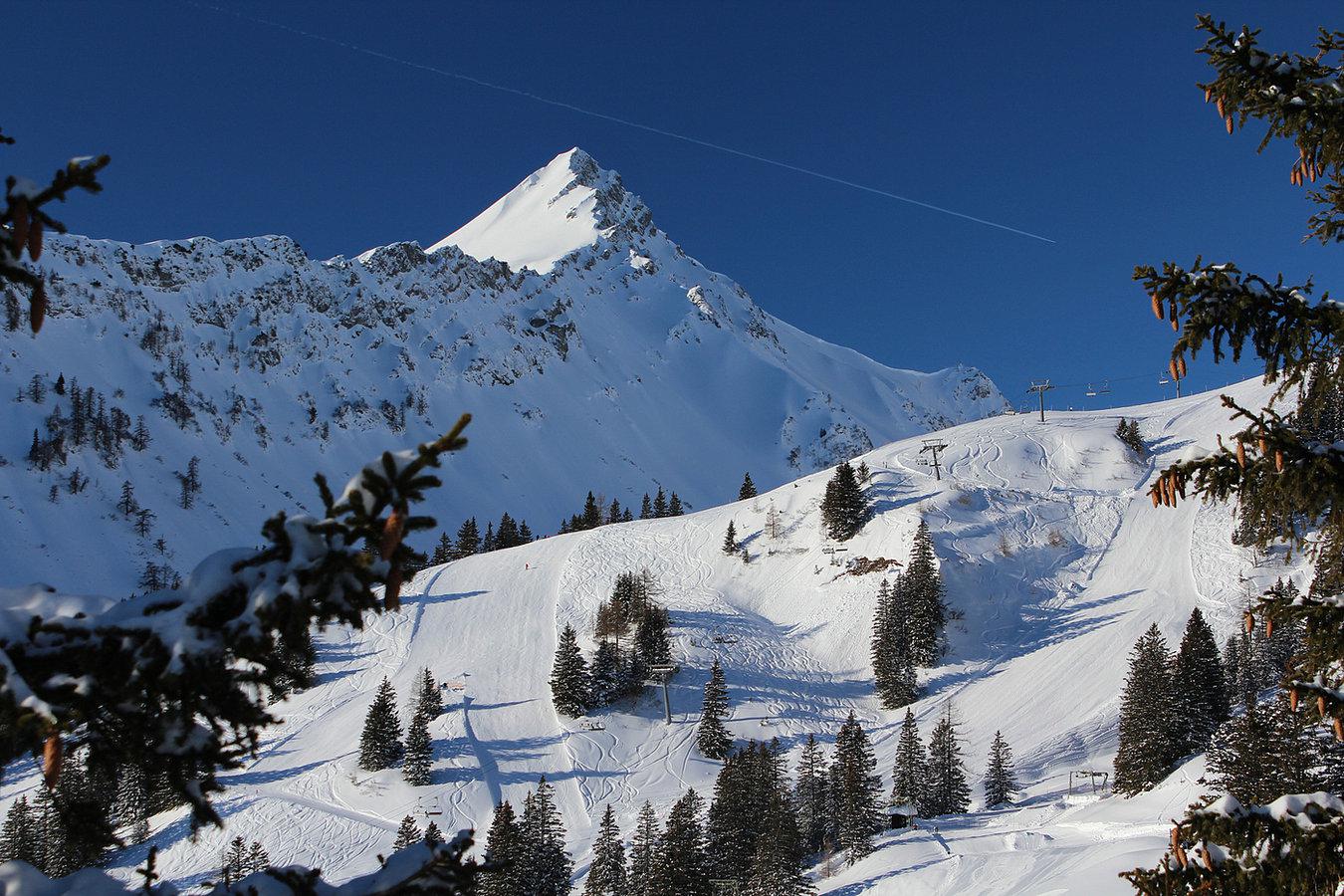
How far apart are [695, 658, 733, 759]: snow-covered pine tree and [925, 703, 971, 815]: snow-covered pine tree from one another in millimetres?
12598

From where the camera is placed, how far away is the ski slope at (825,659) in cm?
3788

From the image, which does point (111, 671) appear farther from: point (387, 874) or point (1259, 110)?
point (1259, 110)

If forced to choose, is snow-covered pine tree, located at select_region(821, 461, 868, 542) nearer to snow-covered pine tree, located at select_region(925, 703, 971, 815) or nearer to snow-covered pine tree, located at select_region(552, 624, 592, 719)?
snow-covered pine tree, located at select_region(552, 624, 592, 719)

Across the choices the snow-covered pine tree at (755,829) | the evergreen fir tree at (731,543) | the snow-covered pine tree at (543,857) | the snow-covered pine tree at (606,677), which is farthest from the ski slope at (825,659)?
the snow-covered pine tree at (543,857)

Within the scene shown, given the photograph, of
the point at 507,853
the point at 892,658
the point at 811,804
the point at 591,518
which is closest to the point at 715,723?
the point at 811,804

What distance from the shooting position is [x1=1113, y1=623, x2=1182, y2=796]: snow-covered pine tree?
37188mm

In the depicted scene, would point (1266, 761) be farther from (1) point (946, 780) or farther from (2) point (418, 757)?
(2) point (418, 757)

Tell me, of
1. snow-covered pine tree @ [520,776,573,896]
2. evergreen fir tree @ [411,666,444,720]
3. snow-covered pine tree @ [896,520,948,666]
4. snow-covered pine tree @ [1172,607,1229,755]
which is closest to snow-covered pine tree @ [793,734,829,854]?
snow-covered pine tree @ [520,776,573,896]

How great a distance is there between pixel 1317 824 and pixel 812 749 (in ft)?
146

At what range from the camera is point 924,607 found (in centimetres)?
5978

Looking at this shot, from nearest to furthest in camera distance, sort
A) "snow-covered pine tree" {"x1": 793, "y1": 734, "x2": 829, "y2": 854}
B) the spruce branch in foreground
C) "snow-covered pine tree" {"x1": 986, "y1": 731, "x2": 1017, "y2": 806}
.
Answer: the spruce branch in foreground < "snow-covered pine tree" {"x1": 986, "y1": 731, "x2": 1017, "y2": 806} < "snow-covered pine tree" {"x1": 793, "y1": 734, "x2": 829, "y2": 854}

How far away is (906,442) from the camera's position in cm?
9419

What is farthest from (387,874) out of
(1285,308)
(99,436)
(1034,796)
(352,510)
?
(99,436)

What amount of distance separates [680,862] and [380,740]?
933 inches
